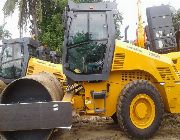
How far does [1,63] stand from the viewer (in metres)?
11.2

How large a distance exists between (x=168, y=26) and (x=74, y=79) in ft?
8.87

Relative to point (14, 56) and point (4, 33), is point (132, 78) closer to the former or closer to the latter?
point (14, 56)

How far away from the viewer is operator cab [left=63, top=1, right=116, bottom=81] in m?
7.05

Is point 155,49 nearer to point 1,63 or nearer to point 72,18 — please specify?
point 72,18

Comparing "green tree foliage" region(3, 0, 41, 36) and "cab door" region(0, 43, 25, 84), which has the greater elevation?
"green tree foliage" region(3, 0, 41, 36)

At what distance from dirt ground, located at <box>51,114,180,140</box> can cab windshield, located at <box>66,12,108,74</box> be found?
126 cm

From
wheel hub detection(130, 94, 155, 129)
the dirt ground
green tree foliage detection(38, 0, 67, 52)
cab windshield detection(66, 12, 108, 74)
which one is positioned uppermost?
green tree foliage detection(38, 0, 67, 52)

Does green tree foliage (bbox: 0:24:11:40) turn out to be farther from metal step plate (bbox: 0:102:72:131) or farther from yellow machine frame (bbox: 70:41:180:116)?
metal step plate (bbox: 0:102:72:131)

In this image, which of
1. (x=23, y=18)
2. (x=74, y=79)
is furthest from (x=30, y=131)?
(x=23, y=18)

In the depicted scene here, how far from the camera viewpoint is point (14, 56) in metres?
11.1

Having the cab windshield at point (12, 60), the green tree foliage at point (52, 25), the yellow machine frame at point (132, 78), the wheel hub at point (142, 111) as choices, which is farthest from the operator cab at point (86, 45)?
the green tree foliage at point (52, 25)

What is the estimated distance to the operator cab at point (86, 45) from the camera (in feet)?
23.1

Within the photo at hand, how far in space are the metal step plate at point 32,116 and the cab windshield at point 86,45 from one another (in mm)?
1067

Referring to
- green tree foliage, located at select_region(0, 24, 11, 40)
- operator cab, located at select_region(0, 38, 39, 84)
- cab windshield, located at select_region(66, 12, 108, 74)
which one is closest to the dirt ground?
cab windshield, located at select_region(66, 12, 108, 74)
